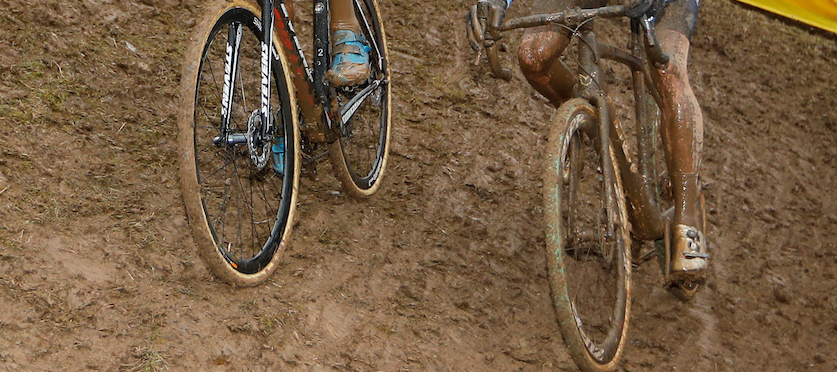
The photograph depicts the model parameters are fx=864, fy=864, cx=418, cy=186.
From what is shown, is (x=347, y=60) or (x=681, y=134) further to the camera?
(x=347, y=60)

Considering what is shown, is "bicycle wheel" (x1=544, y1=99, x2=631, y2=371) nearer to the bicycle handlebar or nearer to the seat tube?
the seat tube

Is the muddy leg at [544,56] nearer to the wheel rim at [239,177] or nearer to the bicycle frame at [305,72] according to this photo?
the bicycle frame at [305,72]

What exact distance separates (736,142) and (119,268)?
17.7ft

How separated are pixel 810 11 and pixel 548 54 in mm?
6525

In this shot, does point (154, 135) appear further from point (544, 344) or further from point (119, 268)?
point (544, 344)

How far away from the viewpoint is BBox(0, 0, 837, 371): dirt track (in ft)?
11.8

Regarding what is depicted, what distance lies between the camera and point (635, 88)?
158 inches

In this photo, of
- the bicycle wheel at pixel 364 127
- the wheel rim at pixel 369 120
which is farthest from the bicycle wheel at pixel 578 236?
the wheel rim at pixel 369 120

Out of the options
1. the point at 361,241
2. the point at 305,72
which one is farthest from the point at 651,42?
the point at 361,241

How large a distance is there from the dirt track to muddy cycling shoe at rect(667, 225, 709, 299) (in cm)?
73

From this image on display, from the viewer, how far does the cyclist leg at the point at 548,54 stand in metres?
3.74

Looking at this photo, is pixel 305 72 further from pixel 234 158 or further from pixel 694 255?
pixel 694 255

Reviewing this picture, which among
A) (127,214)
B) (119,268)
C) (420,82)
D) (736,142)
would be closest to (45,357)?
(119,268)

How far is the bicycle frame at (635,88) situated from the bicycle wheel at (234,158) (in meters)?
0.98
